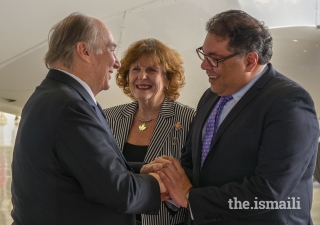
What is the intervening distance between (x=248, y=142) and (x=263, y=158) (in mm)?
103

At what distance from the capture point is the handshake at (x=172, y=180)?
2.47 m

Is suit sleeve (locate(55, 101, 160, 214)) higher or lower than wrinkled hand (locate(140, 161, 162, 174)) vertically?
higher

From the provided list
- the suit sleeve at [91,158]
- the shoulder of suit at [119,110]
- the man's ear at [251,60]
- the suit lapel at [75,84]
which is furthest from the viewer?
the shoulder of suit at [119,110]

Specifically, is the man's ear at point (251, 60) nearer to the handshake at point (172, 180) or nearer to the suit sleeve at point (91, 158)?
the handshake at point (172, 180)

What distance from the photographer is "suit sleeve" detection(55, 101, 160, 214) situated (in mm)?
2078

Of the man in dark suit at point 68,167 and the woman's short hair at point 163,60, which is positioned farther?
the woman's short hair at point 163,60

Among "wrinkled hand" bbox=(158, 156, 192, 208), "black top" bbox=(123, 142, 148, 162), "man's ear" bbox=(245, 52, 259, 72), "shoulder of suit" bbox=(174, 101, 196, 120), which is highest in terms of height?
"man's ear" bbox=(245, 52, 259, 72)

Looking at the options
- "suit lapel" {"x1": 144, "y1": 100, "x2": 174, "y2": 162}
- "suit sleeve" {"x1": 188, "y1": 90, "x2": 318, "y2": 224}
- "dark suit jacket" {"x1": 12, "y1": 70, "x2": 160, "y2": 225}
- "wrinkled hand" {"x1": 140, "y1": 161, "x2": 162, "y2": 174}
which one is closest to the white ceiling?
"suit lapel" {"x1": 144, "y1": 100, "x2": 174, "y2": 162}

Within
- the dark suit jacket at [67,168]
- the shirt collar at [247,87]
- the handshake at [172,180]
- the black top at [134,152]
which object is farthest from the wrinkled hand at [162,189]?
the black top at [134,152]

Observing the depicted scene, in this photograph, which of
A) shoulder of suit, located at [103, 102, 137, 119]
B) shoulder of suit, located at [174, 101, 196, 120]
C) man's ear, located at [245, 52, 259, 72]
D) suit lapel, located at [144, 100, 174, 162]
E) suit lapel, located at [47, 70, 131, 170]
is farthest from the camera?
shoulder of suit, located at [103, 102, 137, 119]

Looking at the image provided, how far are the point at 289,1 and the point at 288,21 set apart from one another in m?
0.18

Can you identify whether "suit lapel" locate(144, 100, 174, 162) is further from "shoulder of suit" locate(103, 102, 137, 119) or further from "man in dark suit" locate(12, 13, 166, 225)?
"man in dark suit" locate(12, 13, 166, 225)

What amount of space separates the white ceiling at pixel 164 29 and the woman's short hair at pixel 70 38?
2458 millimetres

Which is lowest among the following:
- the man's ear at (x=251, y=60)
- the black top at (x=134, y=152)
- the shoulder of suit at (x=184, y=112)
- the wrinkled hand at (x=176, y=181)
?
the black top at (x=134, y=152)
